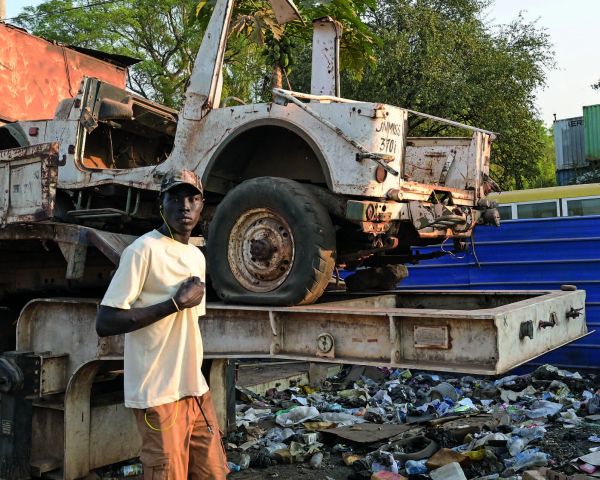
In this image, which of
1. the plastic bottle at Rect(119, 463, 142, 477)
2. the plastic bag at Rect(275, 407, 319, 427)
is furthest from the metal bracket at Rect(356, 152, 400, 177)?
the plastic bag at Rect(275, 407, 319, 427)

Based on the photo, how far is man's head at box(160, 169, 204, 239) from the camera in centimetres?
305

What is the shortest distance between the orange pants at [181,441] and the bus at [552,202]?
780 centimetres

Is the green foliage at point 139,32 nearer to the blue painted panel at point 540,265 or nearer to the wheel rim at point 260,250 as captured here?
the blue painted panel at point 540,265

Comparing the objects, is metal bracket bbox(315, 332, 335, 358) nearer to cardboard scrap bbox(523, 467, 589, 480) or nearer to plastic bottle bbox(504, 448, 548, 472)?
cardboard scrap bbox(523, 467, 589, 480)

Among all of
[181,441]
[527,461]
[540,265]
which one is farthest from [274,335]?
[540,265]

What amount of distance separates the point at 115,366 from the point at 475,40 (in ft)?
60.4

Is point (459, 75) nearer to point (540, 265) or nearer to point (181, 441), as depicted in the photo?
point (540, 265)

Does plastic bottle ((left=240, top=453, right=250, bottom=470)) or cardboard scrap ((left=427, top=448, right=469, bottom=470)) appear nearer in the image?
cardboard scrap ((left=427, top=448, right=469, bottom=470))

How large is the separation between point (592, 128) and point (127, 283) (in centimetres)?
2532

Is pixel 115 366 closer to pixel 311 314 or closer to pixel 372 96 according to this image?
pixel 311 314

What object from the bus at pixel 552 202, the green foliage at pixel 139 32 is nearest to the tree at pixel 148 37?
the green foliage at pixel 139 32

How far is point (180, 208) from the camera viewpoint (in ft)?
10.0

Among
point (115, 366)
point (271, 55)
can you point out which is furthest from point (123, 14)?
point (115, 366)

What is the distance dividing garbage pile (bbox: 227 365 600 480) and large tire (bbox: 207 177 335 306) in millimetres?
1764
